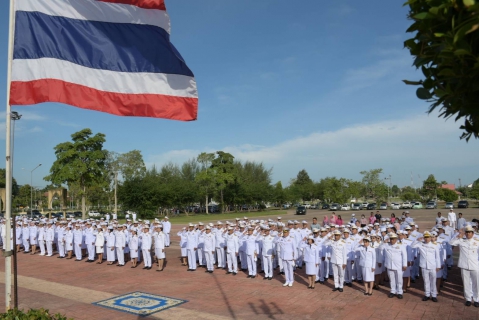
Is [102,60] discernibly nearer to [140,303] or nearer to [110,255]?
[140,303]

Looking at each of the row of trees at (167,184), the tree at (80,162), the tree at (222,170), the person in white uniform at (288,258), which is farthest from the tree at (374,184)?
the person in white uniform at (288,258)

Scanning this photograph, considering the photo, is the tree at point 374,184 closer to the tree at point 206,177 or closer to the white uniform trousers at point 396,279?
the tree at point 206,177

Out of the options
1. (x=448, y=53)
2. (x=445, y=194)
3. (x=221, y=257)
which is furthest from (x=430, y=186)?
(x=448, y=53)

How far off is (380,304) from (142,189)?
34882 millimetres

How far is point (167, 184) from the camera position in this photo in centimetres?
4962

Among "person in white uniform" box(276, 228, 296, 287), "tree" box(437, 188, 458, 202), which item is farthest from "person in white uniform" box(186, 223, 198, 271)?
"tree" box(437, 188, 458, 202)

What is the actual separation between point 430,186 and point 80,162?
171ft

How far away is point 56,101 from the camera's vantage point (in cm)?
568

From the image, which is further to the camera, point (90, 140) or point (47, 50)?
point (90, 140)

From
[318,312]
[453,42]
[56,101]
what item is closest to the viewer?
[453,42]

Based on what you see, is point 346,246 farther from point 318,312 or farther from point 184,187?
point 184,187

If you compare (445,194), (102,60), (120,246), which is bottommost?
(120,246)

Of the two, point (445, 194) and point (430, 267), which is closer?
point (430, 267)

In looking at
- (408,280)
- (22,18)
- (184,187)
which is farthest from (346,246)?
(184,187)
